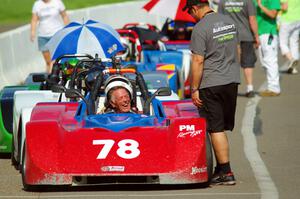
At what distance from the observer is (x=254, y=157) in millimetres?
12406

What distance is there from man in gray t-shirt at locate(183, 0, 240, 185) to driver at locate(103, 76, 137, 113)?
0.81m

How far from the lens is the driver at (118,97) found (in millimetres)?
11320

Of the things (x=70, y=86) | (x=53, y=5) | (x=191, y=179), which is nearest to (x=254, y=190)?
(x=191, y=179)

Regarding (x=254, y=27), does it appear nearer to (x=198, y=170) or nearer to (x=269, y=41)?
(x=269, y=41)

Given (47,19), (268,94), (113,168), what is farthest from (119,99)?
(47,19)

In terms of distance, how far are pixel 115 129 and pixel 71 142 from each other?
1.64 ft

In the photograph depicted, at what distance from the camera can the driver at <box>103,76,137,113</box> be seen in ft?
37.1

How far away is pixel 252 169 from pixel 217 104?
108 centimetres

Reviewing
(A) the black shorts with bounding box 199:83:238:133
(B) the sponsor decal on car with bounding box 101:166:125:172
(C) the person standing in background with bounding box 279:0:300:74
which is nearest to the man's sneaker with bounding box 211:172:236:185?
(A) the black shorts with bounding box 199:83:238:133

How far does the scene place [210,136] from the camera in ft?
35.7

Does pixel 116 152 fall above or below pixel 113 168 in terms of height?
above

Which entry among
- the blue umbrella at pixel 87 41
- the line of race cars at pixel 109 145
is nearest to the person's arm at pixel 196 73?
the line of race cars at pixel 109 145

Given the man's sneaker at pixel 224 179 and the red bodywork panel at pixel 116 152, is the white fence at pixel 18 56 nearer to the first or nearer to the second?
the red bodywork panel at pixel 116 152

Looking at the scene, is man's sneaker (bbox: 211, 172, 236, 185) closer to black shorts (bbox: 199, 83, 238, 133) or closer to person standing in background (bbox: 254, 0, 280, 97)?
black shorts (bbox: 199, 83, 238, 133)
